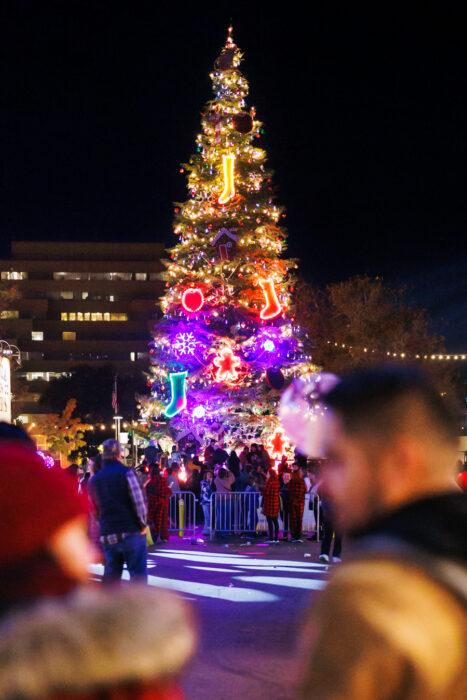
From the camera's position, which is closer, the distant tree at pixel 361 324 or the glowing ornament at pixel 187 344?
the glowing ornament at pixel 187 344

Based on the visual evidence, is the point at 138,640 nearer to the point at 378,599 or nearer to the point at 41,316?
the point at 378,599

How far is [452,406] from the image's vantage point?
6.37ft

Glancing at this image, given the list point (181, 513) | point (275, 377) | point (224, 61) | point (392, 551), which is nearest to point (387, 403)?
point (392, 551)

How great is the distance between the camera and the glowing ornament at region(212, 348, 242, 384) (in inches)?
1035

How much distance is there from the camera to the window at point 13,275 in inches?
4803

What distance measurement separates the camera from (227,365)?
2638 cm

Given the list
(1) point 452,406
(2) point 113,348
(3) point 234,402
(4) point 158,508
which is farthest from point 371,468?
(2) point 113,348

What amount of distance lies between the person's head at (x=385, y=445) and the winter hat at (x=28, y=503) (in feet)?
5.10

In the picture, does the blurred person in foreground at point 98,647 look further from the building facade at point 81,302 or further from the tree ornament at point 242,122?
the building facade at point 81,302

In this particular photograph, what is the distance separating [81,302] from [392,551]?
123574 mm

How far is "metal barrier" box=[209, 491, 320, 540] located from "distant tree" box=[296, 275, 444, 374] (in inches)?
1137

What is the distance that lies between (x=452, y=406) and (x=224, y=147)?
27.1 meters

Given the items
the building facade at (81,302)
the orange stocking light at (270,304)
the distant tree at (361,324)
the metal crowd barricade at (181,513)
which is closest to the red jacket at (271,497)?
the metal crowd barricade at (181,513)

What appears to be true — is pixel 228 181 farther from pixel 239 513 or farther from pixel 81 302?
pixel 81 302
